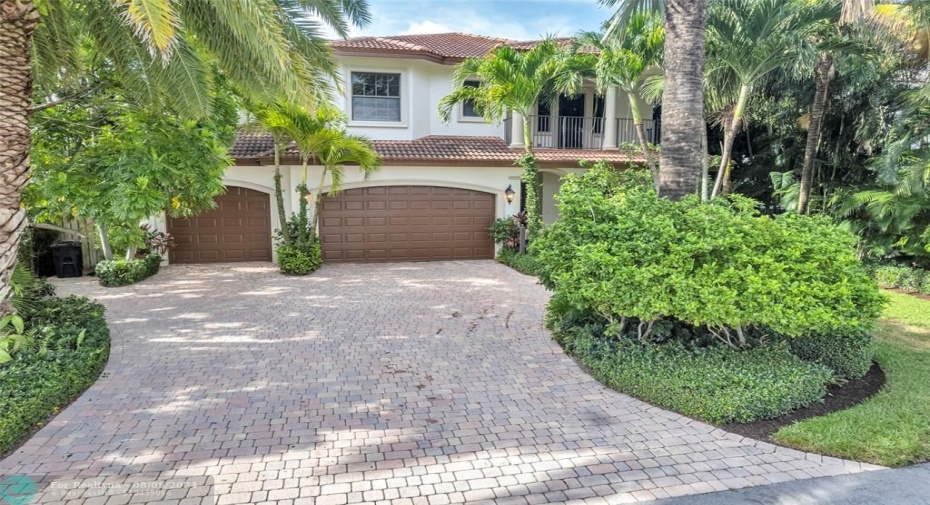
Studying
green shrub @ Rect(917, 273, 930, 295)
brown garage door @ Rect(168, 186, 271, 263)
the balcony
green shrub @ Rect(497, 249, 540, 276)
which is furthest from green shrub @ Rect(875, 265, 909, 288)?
brown garage door @ Rect(168, 186, 271, 263)

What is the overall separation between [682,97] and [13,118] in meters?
7.66

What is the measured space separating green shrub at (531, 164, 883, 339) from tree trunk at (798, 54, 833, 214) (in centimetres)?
838

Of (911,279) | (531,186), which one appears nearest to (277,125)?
(531,186)

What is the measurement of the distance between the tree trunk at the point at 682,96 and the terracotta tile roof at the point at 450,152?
8466mm

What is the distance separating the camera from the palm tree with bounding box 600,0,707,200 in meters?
6.39

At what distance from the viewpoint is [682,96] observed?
6.49 m

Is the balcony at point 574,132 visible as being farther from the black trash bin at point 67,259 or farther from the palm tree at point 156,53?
the black trash bin at point 67,259

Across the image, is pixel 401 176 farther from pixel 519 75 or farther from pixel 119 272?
pixel 119 272

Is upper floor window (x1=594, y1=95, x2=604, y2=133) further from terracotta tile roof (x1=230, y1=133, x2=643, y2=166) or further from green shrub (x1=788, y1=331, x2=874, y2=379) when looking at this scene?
green shrub (x1=788, y1=331, x2=874, y2=379)

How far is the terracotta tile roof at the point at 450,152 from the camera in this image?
560 inches

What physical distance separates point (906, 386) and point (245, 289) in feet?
36.7

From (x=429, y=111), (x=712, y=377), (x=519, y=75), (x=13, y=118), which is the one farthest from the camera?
(x=429, y=111)

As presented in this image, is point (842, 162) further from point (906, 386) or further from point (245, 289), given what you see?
point (245, 289)

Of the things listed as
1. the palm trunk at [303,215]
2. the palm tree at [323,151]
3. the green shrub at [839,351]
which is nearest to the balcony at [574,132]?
the palm tree at [323,151]
